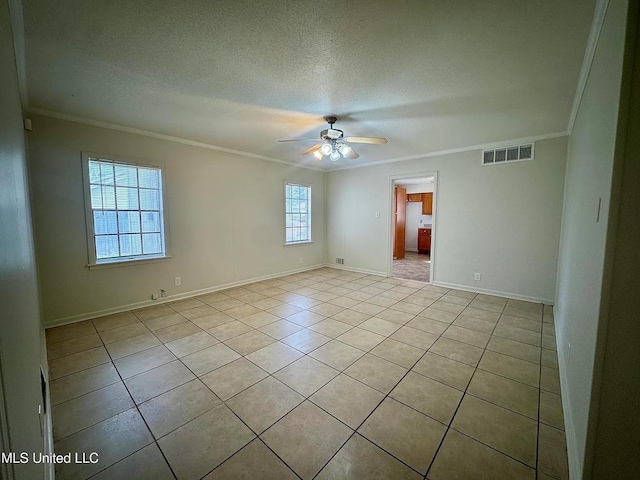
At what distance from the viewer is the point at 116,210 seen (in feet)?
11.3

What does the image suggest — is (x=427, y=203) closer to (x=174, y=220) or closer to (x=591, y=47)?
(x=591, y=47)

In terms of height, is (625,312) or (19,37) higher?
(19,37)

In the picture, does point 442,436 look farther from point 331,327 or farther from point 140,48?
point 140,48

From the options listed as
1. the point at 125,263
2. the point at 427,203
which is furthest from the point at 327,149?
the point at 427,203

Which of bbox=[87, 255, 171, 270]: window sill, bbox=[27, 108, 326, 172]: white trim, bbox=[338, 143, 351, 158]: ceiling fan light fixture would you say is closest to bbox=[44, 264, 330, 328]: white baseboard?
bbox=[87, 255, 171, 270]: window sill

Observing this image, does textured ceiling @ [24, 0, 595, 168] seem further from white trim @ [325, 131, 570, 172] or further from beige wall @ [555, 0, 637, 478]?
white trim @ [325, 131, 570, 172]

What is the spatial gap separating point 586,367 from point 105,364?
352 centimetres

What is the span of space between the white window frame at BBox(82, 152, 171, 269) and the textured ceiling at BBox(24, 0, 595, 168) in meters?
0.49

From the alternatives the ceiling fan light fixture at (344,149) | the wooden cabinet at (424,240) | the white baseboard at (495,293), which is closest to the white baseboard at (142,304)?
the ceiling fan light fixture at (344,149)

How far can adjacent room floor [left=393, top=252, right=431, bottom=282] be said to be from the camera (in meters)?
5.65

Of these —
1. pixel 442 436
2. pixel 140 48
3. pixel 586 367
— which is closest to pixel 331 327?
pixel 442 436

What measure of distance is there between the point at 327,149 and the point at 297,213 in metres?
2.82

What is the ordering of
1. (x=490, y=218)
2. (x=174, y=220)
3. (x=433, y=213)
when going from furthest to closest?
(x=433, y=213) < (x=490, y=218) < (x=174, y=220)

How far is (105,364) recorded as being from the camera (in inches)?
90.5
